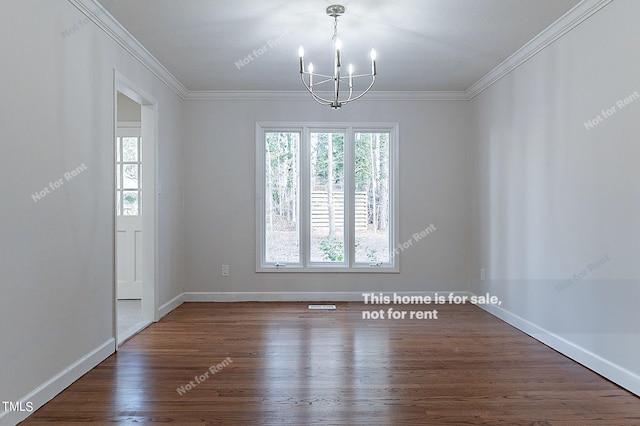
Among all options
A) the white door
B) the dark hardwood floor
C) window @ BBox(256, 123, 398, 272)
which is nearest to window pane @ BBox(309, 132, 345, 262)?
window @ BBox(256, 123, 398, 272)

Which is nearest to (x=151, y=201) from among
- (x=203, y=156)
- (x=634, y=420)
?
(x=203, y=156)

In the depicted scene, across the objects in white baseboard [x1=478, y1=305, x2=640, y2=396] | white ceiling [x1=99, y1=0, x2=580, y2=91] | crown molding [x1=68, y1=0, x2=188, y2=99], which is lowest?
white baseboard [x1=478, y1=305, x2=640, y2=396]

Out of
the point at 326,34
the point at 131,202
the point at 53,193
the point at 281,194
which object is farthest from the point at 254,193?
the point at 53,193

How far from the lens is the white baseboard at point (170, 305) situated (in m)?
4.43

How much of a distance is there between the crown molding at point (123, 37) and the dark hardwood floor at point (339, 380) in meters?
2.39

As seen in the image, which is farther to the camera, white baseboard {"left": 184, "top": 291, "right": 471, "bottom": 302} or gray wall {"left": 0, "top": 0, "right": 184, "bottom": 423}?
white baseboard {"left": 184, "top": 291, "right": 471, "bottom": 302}

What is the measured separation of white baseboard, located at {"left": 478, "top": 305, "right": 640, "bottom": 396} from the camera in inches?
104

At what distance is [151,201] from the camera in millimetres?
4219

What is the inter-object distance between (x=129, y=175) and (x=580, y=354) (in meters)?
4.85

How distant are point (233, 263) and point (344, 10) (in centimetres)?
318

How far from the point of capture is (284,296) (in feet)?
17.2

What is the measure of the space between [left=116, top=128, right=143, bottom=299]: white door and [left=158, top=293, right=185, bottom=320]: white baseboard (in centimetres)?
60

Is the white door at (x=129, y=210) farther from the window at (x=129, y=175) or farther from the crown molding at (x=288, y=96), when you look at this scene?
the crown molding at (x=288, y=96)

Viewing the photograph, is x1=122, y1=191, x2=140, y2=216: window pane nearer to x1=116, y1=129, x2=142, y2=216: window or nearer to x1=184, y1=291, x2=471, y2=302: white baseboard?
x1=116, y1=129, x2=142, y2=216: window
